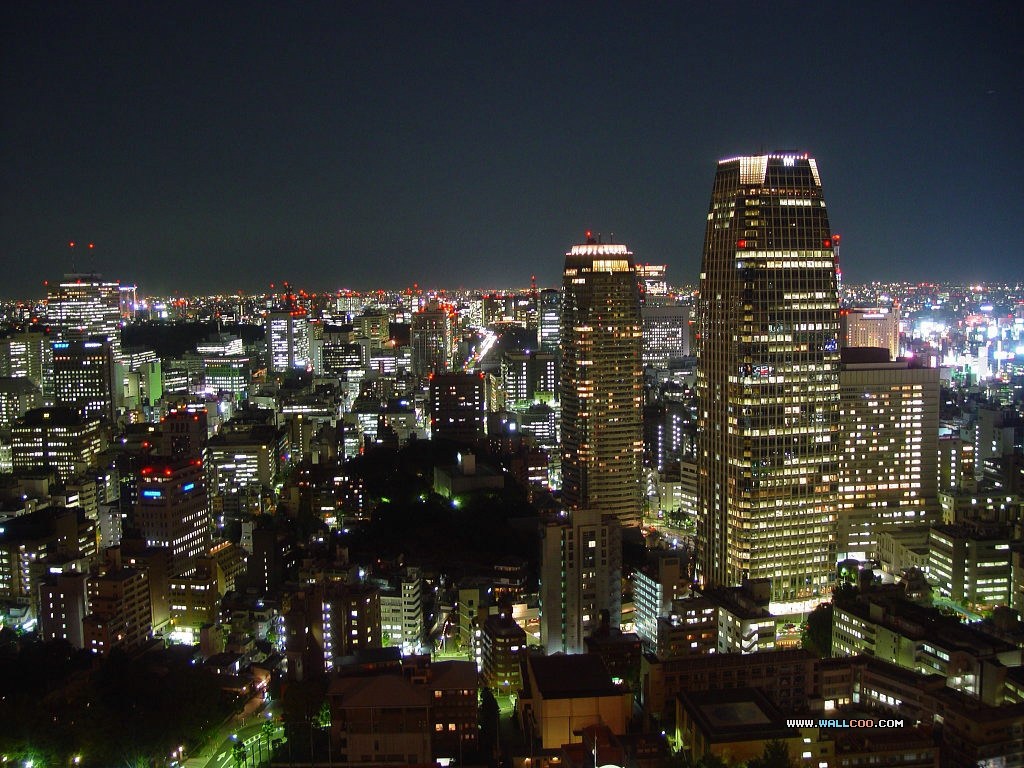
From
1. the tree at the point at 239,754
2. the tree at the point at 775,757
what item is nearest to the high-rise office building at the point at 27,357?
the tree at the point at 239,754

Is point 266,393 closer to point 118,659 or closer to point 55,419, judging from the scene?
point 55,419

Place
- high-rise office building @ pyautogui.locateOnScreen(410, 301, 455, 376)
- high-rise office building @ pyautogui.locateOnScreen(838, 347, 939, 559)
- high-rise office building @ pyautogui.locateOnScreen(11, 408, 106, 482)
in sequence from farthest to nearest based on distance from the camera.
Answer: high-rise office building @ pyautogui.locateOnScreen(410, 301, 455, 376), high-rise office building @ pyautogui.locateOnScreen(11, 408, 106, 482), high-rise office building @ pyautogui.locateOnScreen(838, 347, 939, 559)

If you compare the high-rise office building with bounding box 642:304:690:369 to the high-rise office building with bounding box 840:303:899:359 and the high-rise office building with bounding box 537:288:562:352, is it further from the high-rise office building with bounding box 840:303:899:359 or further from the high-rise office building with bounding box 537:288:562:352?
the high-rise office building with bounding box 840:303:899:359

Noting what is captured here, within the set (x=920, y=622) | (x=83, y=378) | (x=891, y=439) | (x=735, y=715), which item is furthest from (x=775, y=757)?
(x=83, y=378)

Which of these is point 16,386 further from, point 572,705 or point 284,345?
point 572,705

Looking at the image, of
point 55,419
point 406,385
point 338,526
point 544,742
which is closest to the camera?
point 544,742

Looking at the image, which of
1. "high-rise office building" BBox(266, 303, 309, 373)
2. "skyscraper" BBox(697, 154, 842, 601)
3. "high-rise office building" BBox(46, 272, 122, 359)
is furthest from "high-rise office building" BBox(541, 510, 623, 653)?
"high-rise office building" BBox(266, 303, 309, 373)

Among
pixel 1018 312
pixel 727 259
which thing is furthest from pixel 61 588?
pixel 1018 312
